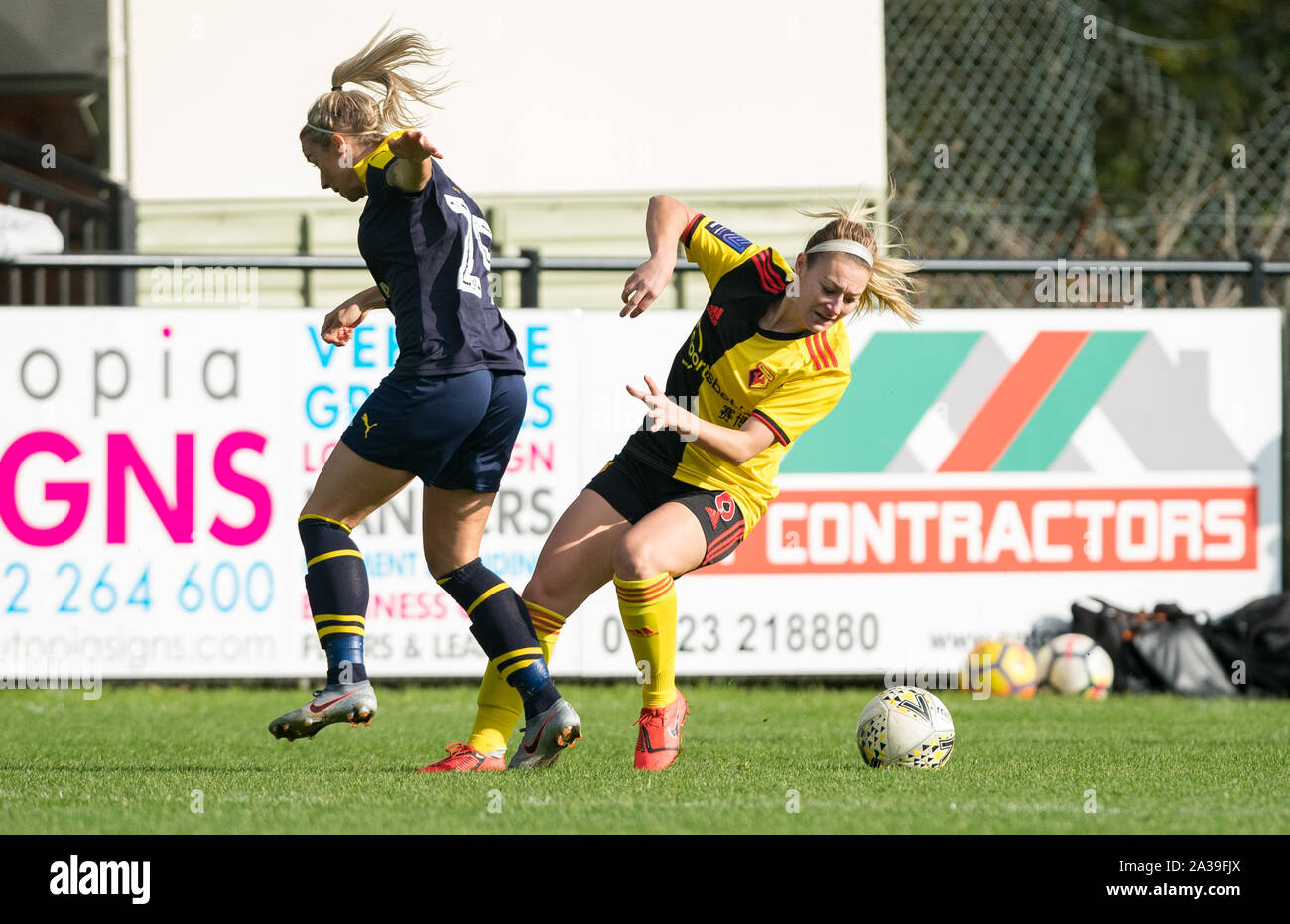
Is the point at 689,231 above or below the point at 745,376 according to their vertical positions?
above

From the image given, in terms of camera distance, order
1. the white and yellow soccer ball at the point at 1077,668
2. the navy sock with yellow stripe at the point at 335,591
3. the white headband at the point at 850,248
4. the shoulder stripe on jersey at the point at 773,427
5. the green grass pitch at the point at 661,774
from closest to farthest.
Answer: the green grass pitch at the point at 661,774
the navy sock with yellow stripe at the point at 335,591
the white headband at the point at 850,248
the shoulder stripe on jersey at the point at 773,427
the white and yellow soccer ball at the point at 1077,668

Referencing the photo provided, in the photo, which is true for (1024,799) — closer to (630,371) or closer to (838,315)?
(838,315)

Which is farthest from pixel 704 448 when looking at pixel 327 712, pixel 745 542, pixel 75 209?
pixel 75 209

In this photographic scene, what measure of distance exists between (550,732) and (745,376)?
1421 millimetres

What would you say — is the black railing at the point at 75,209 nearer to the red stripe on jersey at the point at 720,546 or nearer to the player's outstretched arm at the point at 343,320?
the player's outstretched arm at the point at 343,320

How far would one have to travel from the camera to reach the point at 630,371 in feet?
27.5

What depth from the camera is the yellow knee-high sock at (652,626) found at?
5.35 metres

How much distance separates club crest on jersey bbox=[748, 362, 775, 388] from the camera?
5488 millimetres

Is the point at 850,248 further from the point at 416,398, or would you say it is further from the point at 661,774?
the point at 661,774

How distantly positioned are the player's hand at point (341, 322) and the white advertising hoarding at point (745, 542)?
8.97 ft

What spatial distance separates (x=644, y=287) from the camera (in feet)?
16.6

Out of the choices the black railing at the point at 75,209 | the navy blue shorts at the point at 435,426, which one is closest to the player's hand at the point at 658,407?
the navy blue shorts at the point at 435,426

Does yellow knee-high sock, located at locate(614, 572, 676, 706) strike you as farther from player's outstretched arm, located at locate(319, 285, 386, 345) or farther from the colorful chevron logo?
the colorful chevron logo
